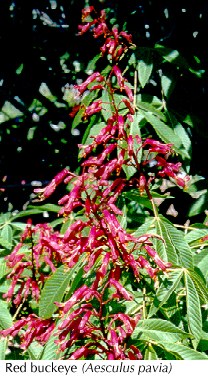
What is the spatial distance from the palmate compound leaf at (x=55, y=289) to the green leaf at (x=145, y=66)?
785 millimetres

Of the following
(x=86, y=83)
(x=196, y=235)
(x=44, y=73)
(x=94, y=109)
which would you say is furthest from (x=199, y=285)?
(x=44, y=73)

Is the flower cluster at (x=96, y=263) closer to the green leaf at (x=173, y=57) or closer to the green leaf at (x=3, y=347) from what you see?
the green leaf at (x=3, y=347)

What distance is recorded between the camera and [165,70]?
7.05ft

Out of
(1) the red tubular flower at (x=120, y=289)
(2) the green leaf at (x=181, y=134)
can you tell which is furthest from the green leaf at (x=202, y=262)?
(2) the green leaf at (x=181, y=134)

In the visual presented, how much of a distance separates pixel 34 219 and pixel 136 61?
96 centimetres

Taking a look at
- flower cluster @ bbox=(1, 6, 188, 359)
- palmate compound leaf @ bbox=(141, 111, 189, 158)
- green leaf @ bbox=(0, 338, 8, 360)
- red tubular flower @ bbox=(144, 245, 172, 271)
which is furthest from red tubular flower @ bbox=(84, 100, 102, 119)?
green leaf @ bbox=(0, 338, 8, 360)

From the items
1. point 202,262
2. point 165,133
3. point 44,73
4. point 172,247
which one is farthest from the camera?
point 44,73

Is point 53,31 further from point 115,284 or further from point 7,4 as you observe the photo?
point 115,284

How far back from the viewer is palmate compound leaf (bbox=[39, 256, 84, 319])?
1549 mm

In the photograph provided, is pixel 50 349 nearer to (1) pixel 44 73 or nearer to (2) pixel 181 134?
(2) pixel 181 134

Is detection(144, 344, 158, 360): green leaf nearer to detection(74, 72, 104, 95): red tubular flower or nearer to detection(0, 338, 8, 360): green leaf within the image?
detection(0, 338, 8, 360): green leaf

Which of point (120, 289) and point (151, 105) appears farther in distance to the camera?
point (151, 105)

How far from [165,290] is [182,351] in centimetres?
19

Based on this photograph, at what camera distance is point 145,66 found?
2.04 m
